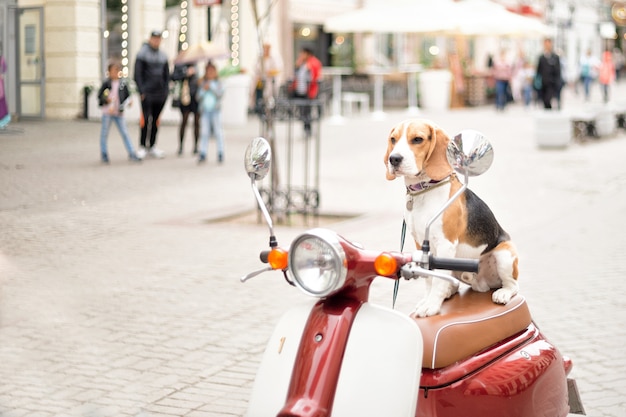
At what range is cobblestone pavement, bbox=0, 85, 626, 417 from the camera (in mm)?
5035

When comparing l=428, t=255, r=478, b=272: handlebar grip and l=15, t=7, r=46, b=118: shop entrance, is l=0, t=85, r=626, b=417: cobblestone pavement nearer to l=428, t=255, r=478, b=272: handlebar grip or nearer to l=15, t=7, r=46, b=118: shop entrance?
l=428, t=255, r=478, b=272: handlebar grip

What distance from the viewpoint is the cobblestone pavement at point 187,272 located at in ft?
16.5

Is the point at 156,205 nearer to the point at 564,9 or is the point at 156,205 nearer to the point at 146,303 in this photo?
the point at 146,303

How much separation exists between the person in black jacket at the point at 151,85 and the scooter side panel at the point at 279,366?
42.3 feet

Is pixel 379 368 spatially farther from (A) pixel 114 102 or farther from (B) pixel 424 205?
(A) pixel 114 102

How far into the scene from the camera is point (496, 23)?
23891mm

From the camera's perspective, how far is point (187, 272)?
25.0ft

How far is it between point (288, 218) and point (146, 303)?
3623 mm

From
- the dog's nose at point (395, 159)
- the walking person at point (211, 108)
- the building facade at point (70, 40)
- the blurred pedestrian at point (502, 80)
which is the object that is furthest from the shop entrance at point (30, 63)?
the dog's nose at point (395, 159)

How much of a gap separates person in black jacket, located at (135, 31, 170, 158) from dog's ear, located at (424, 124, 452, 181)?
40.9 feet

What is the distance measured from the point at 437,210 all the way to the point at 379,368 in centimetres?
85

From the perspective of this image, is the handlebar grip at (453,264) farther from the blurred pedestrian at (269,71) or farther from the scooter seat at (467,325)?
the blurred pedestrian at (269,71)

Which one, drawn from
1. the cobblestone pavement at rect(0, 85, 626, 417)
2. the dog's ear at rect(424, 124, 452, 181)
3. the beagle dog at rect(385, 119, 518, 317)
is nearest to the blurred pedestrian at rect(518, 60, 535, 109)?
the cobblestone pavement at rect(0, 85, 626, 417)

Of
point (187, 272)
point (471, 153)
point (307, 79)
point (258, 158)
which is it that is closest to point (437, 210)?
point (471, 153)
